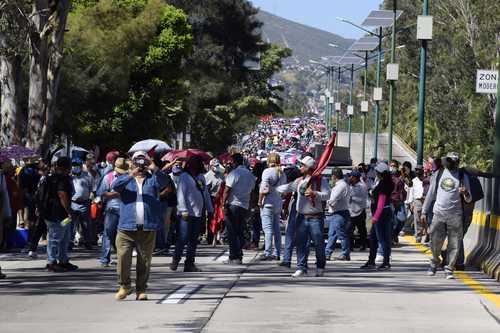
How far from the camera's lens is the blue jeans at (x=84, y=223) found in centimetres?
2636

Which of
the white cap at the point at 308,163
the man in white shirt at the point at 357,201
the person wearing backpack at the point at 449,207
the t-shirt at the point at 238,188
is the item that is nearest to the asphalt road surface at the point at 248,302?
the person wearing backpack at the point at 449,207

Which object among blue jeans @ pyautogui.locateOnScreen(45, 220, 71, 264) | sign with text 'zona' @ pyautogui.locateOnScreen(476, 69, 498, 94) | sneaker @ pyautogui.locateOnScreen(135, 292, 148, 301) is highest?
sign with text 'zona' @ pyautogui.locateOnScreen(476, 69, 498, 94)

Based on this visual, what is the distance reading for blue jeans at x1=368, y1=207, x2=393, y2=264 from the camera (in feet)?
74.1

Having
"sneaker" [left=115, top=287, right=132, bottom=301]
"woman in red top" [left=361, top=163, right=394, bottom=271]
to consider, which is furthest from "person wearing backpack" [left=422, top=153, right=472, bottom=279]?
"sneaker" [left=115, top=287, right=132, bottom=301]

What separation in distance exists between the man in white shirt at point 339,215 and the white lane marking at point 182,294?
22.2ft

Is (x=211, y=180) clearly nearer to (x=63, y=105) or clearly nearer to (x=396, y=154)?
(x=63, y=105)

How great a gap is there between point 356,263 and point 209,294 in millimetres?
7523

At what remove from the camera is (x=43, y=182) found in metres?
21.4

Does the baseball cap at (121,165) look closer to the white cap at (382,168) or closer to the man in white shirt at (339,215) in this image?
the white cap at (382,168)

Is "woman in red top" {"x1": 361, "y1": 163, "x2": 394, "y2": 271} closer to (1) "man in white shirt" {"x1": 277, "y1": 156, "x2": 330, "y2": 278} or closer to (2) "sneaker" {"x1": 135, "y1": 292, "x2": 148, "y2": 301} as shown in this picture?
(1) "man in white shirt" {"x1": 277, "y1": 156, "x2": 330, "y2": 278}

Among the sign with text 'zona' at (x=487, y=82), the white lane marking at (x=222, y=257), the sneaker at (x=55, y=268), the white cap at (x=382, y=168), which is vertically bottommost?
the white lane marking at (x=222, y=257)

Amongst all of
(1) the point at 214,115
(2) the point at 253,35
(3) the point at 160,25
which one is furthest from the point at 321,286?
(2) the point at 253,35

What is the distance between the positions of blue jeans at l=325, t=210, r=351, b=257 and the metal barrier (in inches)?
81.9

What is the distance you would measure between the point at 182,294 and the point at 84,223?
9.99 meters
